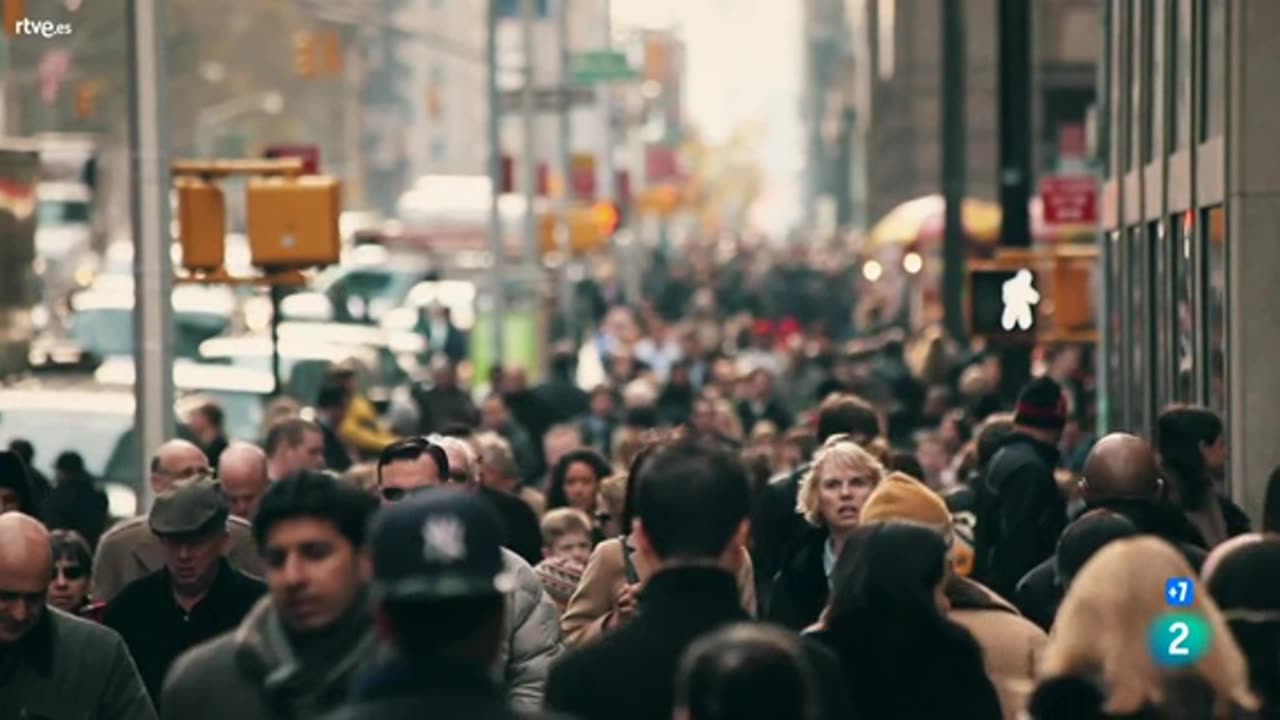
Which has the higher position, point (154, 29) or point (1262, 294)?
point (154, 29)

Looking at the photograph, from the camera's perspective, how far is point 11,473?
14359 millimetres

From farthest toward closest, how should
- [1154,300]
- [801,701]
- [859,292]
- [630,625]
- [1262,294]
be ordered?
[859,292] < [1154,300] < [1262,294] < [630,625] < [801,701]

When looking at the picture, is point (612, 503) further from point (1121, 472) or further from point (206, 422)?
point (206, 422)

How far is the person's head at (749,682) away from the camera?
6477 mm

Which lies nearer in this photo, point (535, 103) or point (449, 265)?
point (535, 103)

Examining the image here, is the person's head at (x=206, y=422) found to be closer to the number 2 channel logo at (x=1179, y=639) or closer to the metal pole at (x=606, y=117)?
the number 2 channel logo at (x=1179, y=639)

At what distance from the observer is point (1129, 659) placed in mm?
7684

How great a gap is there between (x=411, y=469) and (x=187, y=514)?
1.18 meters

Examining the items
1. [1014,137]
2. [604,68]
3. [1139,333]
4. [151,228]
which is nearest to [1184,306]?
[1139,333]

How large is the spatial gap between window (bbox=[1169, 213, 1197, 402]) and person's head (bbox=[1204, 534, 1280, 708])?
975 centimetres

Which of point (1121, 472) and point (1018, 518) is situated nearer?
point (1121, 472)

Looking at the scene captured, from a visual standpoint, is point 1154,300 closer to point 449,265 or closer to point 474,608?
point 474,608

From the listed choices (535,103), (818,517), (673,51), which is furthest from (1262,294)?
(673,51)

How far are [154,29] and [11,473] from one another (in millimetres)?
5121
